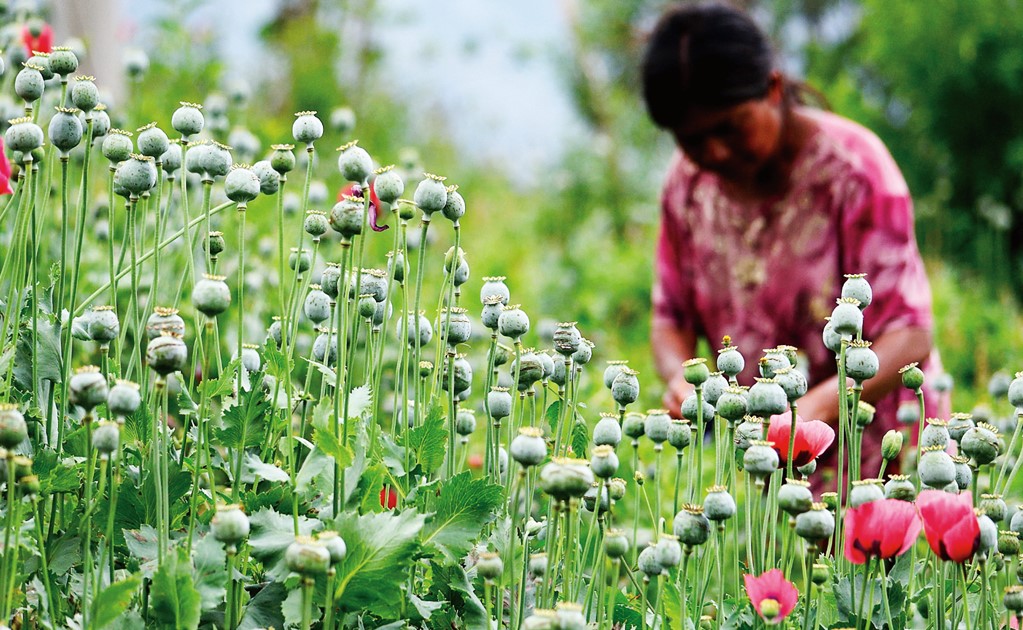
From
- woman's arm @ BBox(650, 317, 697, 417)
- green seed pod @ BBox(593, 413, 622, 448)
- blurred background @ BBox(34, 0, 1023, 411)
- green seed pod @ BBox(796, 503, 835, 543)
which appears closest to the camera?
green seed pod @ BBox(796, 503, 835, 543)

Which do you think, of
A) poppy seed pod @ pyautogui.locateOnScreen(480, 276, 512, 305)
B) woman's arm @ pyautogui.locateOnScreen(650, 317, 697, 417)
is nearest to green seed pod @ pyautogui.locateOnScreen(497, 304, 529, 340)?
poppy seed pod @ pyautogui.locateOnScreen(480, 276, 512, 305)

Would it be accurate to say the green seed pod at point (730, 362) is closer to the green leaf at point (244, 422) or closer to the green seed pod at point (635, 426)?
the green seed pod at point (635, 426)

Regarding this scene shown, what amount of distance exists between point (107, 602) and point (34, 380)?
31cm

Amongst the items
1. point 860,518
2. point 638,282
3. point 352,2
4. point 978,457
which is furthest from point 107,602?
point 352,2

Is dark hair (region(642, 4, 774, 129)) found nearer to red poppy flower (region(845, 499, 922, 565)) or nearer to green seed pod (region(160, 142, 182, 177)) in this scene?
green seed pod (region(160, 142, 182, 177))

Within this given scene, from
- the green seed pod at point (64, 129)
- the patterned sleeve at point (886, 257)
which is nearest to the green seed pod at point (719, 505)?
the green seed pod at point (64, 129)

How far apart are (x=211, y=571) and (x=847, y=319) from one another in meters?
0.60

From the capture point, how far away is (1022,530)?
103 centimetres

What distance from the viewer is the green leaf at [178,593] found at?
83 cm

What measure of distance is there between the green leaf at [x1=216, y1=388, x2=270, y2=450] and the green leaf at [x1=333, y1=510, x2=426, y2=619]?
153 millimetres

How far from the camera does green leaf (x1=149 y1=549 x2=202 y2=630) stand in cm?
83

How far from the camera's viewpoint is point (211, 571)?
0.88 meters

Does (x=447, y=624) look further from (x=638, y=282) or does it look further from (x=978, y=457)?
(x=638, y=282)

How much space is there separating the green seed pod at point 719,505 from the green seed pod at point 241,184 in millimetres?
507
